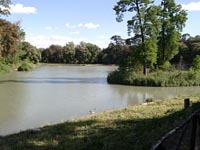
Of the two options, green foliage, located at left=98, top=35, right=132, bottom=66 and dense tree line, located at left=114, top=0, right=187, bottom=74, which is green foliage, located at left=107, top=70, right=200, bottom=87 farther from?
green foliage, located at left=98, top=35, right=132, bottom=66

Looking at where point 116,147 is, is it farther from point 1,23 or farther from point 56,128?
point 1,23

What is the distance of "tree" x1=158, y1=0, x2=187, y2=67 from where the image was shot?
33.7 m

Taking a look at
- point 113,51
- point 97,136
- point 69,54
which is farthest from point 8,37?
point 69,54

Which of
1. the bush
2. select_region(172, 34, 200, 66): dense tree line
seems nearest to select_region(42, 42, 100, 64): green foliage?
select_region(172, 34, 200, 66): dense tree line

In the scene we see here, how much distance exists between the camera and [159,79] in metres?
29.3

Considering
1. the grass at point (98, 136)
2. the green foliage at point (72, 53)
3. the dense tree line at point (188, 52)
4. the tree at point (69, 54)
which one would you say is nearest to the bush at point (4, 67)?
the dense tree line at point (188, 52)

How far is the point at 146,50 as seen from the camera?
31.2m

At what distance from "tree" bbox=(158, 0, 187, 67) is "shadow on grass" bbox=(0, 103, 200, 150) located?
24.6 meters

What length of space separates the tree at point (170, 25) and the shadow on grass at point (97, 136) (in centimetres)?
2457

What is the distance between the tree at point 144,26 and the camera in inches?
1231

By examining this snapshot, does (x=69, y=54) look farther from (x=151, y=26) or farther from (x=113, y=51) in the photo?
(x=151, y=26)

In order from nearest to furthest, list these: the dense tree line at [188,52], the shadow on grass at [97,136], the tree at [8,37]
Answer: the shadow on grass at [97,136], the tree at [8,37], the dense tree line at [188,52]

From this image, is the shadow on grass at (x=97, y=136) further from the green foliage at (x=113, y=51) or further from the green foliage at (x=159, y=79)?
the green foliage at (x=113, y=51)

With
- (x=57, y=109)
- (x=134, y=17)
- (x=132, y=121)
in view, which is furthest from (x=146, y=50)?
(x=132, y=121)
